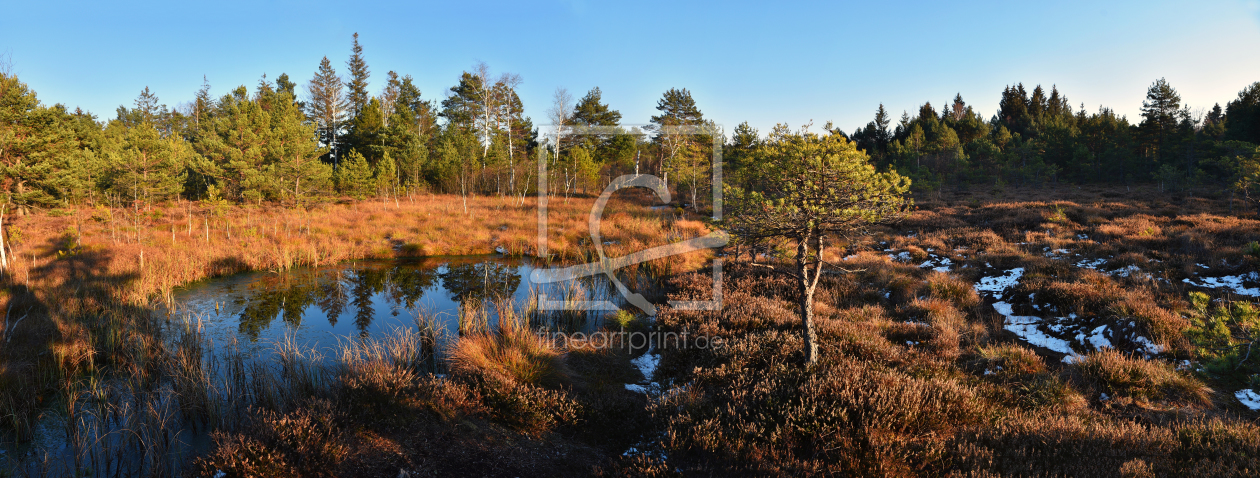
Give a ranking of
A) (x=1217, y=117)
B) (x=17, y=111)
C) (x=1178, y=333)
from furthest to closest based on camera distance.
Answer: (x=1217, y=117) → (x=17, y=111) → (x=1178, y=333)

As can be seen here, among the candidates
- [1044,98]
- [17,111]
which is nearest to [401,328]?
[17,111]

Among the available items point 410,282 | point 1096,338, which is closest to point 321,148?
point 410,282

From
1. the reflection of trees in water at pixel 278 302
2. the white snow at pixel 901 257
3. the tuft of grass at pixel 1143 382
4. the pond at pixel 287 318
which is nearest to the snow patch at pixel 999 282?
the white snow at pixel 901 257

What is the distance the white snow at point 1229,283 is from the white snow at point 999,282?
2871mm

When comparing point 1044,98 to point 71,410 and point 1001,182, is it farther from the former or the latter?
point 71,410

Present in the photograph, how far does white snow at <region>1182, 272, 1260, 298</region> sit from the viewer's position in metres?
9.14

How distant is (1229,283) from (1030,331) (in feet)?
17.8

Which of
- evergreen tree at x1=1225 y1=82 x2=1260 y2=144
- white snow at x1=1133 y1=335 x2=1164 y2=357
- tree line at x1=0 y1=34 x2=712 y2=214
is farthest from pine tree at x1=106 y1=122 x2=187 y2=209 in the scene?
evergreen tree at x1=1225 y1=82 x2=1260 y2=144

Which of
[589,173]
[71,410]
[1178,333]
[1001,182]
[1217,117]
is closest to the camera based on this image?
[71,410]

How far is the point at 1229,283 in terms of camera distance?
9.79 metres

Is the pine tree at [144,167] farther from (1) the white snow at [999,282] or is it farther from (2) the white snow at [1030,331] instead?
(1) the white snow at [999,282]

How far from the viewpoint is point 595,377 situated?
23.8 feet

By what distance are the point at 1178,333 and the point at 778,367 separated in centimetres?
654

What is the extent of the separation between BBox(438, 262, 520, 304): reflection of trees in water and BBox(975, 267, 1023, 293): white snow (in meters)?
12.2
